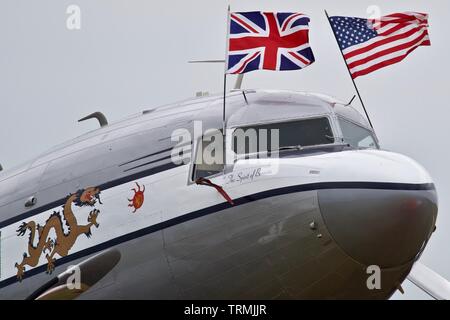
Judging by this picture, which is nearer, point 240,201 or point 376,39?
point 240,201

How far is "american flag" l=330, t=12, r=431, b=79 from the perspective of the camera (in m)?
17.5

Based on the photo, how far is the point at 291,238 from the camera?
575 inches

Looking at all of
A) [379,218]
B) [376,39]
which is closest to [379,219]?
[379,218]

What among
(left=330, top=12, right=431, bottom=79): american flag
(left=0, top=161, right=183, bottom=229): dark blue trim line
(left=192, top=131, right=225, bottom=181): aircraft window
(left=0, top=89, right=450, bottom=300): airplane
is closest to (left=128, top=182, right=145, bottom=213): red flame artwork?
(left=0, top=89, right=450, bottom=300): airplane

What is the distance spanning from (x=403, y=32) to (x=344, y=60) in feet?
3.80

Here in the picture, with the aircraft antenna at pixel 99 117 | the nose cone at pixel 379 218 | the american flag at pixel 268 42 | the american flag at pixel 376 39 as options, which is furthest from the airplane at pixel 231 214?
the aircraft antenna at pixel 99 117

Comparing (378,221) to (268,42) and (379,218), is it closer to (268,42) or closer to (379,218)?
(379,218)

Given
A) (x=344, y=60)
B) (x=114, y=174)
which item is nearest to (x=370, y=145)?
(x=344, y=60)

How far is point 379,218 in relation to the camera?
1423 cm

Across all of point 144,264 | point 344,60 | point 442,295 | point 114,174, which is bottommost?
point 442,295

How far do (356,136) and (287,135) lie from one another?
1.48m

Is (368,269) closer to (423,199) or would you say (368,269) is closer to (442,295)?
(423,199)

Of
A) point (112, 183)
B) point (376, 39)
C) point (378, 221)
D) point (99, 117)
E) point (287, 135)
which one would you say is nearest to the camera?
point (378, 221)

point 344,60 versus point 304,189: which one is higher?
point 344,60
